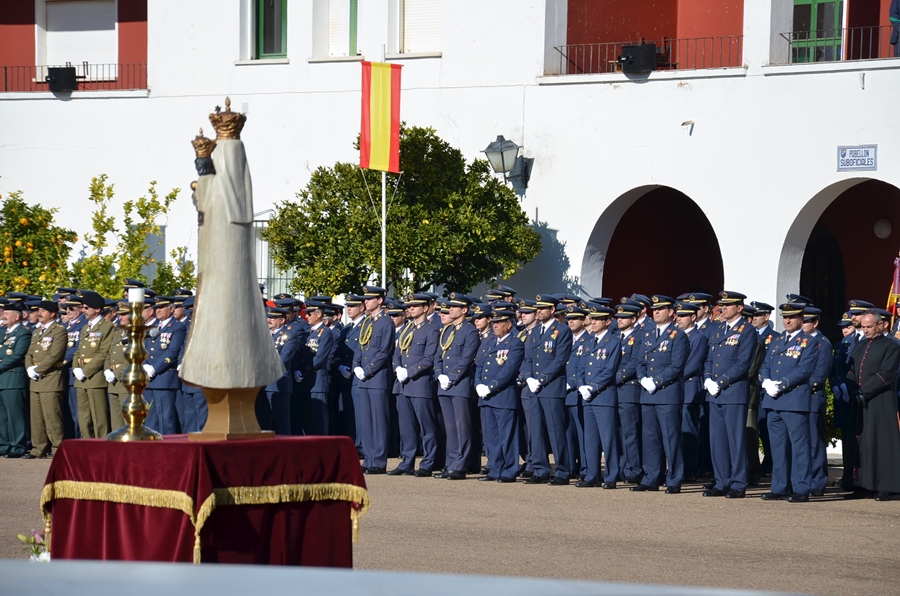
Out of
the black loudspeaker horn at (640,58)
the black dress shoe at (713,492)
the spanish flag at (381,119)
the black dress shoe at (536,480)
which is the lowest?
the black dress shoe at (536,480)

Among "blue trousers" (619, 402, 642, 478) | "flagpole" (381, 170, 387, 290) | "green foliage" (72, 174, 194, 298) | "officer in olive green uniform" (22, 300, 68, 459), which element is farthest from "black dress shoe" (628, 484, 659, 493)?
"green foliage" (72, 174, 194, 298)

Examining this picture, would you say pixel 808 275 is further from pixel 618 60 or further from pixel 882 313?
pixel 882 313

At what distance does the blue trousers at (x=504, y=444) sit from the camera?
43.1 feet

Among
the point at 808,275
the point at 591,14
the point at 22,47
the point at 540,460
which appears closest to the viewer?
the point at 540,460

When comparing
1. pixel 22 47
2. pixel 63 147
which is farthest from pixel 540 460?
pixel 22 47

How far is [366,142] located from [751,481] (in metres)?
7.20

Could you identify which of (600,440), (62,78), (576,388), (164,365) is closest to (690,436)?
(600,440)

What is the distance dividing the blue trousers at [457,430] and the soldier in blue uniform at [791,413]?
3203 millimetres

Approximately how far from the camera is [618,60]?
61.1 ft

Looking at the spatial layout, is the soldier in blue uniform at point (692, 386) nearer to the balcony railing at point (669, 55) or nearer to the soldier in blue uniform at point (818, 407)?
the soldier in blue uniform at point (818, 407)

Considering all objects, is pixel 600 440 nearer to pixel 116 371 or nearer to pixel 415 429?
pixel 415 429

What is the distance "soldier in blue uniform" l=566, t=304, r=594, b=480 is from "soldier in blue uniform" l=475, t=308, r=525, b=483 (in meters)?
0.56

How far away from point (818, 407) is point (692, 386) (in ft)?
4.86

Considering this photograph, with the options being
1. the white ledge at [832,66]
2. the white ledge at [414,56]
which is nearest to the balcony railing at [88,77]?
the white ledge at [414,56]
